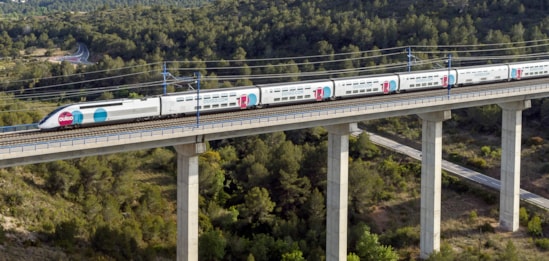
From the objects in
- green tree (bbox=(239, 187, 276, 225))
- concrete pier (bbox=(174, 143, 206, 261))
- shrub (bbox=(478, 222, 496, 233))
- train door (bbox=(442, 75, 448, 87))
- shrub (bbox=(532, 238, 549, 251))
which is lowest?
shrub (bbox=(532, 238, 549, 251))

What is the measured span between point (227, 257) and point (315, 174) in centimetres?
1344

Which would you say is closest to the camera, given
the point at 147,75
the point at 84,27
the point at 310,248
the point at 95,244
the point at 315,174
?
the point at 95,244

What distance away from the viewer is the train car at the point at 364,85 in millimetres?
46403

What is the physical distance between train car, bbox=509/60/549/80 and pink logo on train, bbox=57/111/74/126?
38709 mm

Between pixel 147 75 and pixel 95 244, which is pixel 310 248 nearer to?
pixel 95 244

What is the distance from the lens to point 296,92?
44.4m

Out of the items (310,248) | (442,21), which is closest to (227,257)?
(310,248)

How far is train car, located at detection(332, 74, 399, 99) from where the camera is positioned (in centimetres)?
4640

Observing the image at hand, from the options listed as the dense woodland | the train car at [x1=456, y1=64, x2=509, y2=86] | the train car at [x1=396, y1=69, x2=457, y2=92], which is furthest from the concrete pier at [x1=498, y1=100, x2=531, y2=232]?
the train car at [x1=396, y1=69, x2=457, y2=92]

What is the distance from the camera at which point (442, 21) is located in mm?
93312

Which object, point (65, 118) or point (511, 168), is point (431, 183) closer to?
point (511, 168)

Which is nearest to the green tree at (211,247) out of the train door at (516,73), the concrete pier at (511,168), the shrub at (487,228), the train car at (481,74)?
the shrub at (487,228)

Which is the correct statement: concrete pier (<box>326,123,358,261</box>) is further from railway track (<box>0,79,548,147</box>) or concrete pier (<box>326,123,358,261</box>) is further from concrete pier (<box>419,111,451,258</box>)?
concrete pier (<box>419,111,451,258</box>)

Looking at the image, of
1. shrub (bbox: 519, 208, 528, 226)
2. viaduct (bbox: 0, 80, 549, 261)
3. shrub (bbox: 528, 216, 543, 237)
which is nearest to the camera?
viaduct (bbox: 0, 80, 549, 261)
